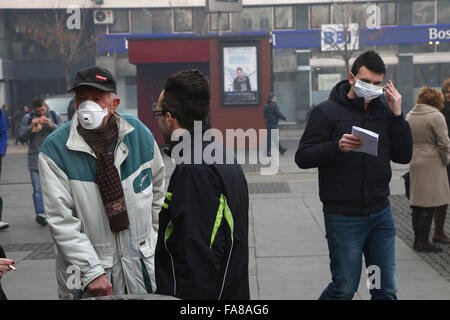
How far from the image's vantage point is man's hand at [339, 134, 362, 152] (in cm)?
382

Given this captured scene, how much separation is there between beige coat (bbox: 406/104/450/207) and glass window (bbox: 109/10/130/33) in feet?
104

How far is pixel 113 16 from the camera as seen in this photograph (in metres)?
37.1

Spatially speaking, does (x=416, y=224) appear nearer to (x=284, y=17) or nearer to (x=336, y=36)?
(x=336, y=36)

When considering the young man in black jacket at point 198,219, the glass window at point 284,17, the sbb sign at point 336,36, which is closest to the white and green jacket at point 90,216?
the young man in black jacket at point 198,219

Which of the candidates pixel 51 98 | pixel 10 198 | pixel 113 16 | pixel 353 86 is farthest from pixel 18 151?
pixel 353 86

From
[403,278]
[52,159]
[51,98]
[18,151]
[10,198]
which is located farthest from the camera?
[51,98]

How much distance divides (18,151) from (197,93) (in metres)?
20.9

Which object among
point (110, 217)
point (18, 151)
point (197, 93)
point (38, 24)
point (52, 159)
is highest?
point (38, 24)

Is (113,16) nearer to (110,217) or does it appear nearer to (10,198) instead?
(10,198)

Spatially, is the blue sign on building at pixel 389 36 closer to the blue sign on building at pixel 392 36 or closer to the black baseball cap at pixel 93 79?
the blue sign on building at pixel 392 36

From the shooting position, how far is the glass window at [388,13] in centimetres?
3578

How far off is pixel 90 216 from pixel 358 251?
5.70 ft

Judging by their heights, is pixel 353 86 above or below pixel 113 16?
below

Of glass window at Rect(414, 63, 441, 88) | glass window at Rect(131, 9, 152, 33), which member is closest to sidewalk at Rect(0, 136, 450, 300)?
glass window at Rect(414, 63, 441, 88)
